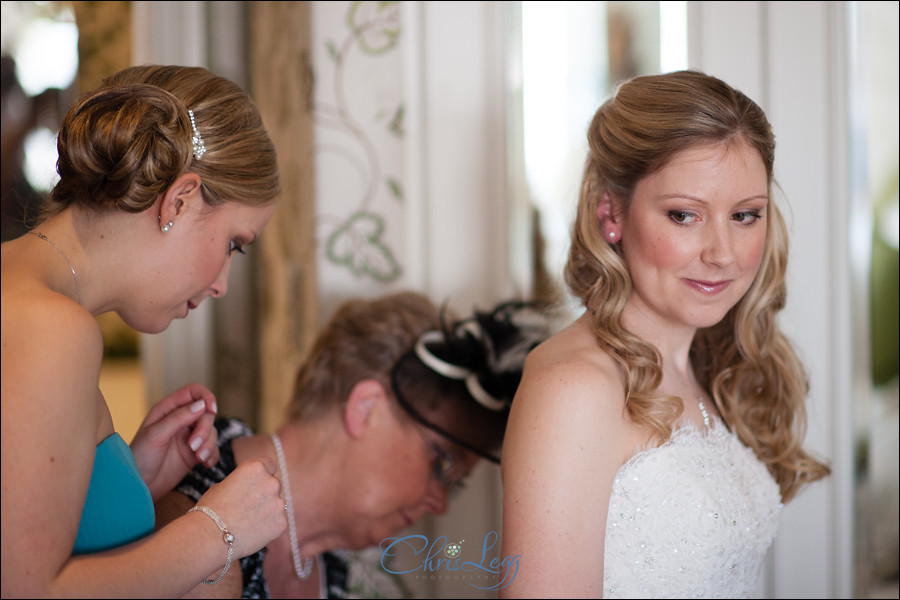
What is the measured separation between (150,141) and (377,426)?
0.97 metres

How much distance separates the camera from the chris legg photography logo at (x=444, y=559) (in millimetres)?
1823

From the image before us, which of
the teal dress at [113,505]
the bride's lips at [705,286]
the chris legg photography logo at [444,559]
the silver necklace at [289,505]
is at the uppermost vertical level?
the bride's lips at [705,286]

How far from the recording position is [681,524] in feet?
4.85

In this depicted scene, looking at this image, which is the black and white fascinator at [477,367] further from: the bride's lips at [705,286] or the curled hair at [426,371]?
the bride's lips at [705,286]

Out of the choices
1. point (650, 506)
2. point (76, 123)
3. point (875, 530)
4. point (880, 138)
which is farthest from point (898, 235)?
point (76, 123)

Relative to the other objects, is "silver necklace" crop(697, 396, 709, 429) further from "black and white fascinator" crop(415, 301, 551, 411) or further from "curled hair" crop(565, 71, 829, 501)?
"black and white fascinator" crop(415, 301, 551, 411)

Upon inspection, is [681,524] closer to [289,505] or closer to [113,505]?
[289,505]

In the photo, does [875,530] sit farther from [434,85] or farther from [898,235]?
[434,85]

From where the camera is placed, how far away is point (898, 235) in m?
2.26

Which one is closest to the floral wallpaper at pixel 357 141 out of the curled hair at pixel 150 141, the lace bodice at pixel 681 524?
the curled hair at pixel 150 141

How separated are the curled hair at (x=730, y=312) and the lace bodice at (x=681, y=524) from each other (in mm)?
85

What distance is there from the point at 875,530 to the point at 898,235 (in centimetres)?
92

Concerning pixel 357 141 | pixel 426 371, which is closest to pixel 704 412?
pixel 426 371

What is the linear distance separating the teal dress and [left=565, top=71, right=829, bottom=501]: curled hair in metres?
0.92
